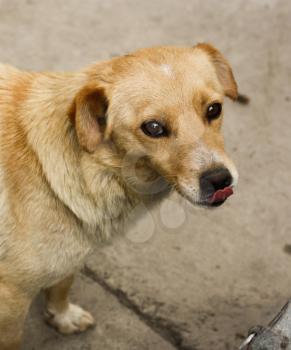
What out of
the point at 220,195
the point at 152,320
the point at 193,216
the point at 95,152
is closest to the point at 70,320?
the point at 152,320

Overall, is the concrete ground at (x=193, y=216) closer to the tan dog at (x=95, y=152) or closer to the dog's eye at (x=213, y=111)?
the tan dog at (x=95, y=152)

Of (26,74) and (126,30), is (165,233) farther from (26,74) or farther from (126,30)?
(126,30)

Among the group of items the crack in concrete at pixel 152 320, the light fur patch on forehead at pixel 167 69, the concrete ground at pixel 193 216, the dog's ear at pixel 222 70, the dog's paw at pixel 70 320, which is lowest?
the dog's paw at pixel 70 320

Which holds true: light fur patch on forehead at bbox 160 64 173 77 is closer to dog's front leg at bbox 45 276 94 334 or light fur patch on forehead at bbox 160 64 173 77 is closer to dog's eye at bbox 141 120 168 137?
dog's eye at bbox 141 120 168 137

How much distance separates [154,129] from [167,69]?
0.27 m

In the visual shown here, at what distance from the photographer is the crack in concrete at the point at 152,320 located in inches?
143

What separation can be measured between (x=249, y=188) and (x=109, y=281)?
1.27 meters

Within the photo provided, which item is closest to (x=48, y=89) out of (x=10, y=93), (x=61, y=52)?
(x=10, y=93)

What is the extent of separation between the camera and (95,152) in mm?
2777

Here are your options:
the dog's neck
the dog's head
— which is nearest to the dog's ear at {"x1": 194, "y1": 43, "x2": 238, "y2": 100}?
the dog's head

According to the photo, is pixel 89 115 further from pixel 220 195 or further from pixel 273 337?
pixel 273 337

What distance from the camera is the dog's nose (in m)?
2.60

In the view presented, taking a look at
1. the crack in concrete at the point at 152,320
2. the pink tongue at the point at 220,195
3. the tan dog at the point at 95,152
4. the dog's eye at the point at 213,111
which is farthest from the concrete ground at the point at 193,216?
the dog's eye at the point at 213,111

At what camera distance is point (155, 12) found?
5.71 meters
